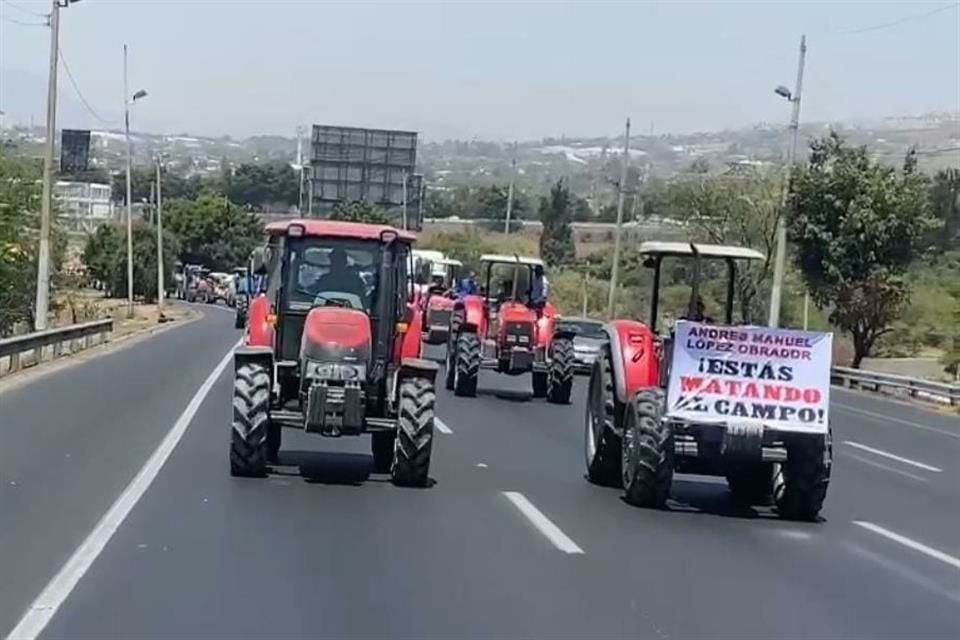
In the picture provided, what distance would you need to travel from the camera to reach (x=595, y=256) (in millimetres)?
109812

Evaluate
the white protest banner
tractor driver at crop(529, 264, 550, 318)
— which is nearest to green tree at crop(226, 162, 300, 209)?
tractor driver at crop(529, 264, 550, 318)

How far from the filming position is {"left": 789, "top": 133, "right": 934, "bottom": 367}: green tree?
180 ft

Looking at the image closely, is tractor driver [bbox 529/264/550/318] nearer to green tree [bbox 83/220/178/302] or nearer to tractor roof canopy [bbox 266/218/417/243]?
tractor roof canopy [bbox 266/218/417/243]

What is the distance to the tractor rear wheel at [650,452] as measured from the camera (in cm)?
1587

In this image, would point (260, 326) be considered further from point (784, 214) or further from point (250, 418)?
point (784, 214)

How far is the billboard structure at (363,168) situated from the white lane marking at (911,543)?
55718 mm

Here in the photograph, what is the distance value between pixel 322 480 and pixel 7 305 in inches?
1888

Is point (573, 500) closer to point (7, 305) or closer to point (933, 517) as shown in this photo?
point (933, 517)

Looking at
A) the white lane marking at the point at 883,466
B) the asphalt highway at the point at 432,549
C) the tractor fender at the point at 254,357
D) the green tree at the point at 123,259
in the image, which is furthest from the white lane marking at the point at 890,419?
the green tree at the point at 123,259

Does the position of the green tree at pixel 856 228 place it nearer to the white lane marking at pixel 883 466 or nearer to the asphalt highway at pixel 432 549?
the white lane marking at pixel 883 466

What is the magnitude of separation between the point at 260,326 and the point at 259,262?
909 mm

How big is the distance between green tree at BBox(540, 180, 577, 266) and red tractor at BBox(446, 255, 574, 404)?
73.4 m

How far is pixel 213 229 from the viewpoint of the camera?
119062 mm

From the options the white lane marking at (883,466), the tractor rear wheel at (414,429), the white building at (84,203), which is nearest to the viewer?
the tractor rear wheel at (414,429)
